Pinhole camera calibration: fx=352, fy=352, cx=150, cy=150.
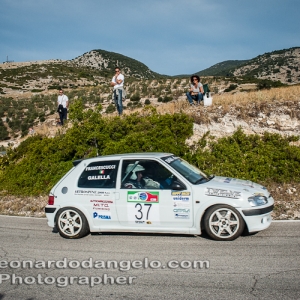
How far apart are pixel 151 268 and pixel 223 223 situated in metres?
1.68

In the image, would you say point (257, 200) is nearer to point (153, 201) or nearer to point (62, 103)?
point (153, 201)

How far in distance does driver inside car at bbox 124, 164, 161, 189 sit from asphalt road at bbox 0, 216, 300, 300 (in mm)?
1020

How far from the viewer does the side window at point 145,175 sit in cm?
667

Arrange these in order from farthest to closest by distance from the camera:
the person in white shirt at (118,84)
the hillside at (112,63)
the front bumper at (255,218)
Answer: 1. the hillside at (112,63)
2. the person in white shirt at (118,84)
3. the front bumper at (255,218)

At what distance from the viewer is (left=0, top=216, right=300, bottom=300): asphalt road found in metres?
4.49

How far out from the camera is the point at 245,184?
22.6 ft

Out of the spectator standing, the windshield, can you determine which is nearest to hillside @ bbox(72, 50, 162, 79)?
the spectator standing

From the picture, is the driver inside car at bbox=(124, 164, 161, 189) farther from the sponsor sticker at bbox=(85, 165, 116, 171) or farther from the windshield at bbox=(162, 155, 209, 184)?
the windshield at bbox=(162, 155, 209, 184)

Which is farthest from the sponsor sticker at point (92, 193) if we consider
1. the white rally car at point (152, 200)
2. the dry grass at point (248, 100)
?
the dry grass at point (248, 100)

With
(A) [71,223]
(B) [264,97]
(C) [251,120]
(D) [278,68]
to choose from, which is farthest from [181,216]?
(D) [278,68]

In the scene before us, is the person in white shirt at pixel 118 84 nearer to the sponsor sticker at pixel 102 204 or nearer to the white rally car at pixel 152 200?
the white rally car at pixel 152 200

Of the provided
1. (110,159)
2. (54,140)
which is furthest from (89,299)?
(54,140)

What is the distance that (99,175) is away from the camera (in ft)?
23.3

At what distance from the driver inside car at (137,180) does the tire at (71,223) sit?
116 cm
